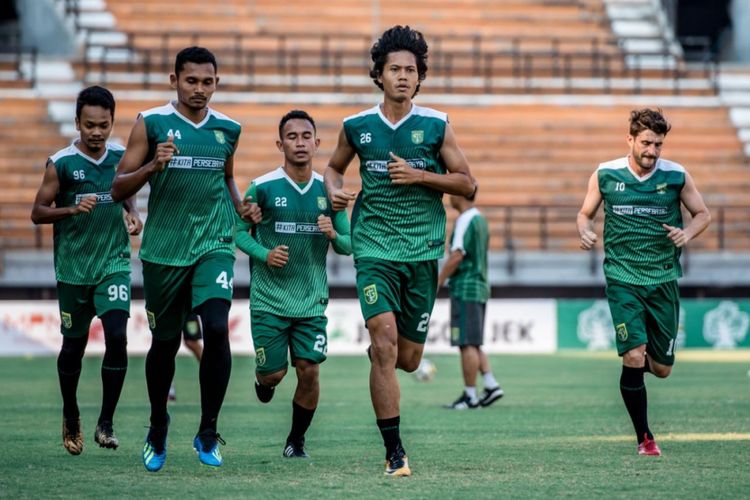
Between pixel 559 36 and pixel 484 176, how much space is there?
694 centimetres

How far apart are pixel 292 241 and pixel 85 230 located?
4.47 ft

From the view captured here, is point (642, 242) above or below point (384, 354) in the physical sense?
above

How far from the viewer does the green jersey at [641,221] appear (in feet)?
32.7

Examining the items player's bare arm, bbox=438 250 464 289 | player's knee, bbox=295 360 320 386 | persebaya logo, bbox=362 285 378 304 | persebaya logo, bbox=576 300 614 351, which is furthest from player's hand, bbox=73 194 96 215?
persebaya logo, bbox=576 300 614 351

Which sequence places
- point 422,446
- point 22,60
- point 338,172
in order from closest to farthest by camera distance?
point 338,172
point 422,446
point 22,60

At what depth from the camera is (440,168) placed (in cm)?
895

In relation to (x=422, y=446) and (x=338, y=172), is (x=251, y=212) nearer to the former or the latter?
(x=338, y=172)

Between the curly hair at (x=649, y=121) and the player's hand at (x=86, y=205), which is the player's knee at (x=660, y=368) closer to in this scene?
the curly hair at (x=649, y=121)

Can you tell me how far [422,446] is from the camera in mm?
10320

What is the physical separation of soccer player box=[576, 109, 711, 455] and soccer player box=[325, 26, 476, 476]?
58.2 inches

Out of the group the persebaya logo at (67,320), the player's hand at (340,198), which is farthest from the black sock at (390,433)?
the persebaya logo at (67,320)

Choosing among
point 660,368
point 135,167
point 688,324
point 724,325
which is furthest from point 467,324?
point 724,325

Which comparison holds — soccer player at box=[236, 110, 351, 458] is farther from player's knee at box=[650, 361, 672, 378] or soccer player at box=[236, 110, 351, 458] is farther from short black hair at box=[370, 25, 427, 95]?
player's knee at box=[650, 361, 672, 378]

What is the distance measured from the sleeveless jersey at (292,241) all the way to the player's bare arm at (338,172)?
79 cm
